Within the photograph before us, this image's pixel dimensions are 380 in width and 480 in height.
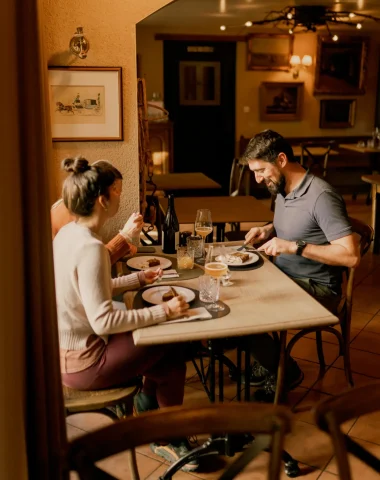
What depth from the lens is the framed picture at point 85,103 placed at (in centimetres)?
275

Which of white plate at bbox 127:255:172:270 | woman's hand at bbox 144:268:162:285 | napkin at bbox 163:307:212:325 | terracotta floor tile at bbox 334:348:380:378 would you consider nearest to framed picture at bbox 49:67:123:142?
white plate at bbox 127:255:172:270

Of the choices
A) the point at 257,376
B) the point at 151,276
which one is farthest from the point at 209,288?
the point at 257,376

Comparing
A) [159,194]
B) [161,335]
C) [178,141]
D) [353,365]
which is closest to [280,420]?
[161,335]

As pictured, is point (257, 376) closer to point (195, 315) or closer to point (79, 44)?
point (195, 315)

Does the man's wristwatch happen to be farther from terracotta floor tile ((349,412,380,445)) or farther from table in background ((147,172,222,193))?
table in background ((147,172,222,193))

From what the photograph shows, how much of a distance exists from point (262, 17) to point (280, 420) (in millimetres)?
7471

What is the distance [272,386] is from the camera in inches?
107

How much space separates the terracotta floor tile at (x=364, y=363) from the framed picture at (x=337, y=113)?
636 cm

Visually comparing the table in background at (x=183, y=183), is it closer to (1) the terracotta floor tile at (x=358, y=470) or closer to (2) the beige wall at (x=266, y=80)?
(1) the terracotta floor tile at (x=358, y=470)

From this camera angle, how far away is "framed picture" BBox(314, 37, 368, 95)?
8648mm

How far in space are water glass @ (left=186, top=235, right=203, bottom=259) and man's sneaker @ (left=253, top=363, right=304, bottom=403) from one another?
697mm

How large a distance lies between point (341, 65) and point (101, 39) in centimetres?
691

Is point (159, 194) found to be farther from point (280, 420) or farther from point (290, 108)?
point (290, 108)

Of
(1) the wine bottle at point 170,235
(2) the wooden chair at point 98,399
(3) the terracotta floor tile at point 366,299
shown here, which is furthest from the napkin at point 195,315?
(3) the terracotta floor tile at point 366,299
